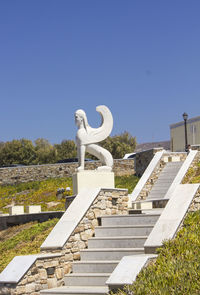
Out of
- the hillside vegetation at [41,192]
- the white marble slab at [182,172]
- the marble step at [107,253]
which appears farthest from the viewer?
the hillside vegetation at [41,192]

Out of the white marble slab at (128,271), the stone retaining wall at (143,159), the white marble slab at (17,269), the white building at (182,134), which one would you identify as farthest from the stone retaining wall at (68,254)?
the white building at (182,134)

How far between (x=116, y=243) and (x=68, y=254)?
3.38 feet

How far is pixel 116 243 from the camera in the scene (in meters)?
11.3

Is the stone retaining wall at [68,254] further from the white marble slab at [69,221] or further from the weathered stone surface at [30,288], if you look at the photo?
the white marble slab at [69,221]

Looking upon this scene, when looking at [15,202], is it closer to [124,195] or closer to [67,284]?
[124,195]

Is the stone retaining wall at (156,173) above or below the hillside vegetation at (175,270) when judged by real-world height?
above

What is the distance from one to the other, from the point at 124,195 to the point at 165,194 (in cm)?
986

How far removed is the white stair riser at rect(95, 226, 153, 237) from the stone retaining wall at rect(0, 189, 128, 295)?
0.21 metres

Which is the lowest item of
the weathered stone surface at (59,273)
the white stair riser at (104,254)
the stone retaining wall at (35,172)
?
the weathered stone surface at (59,273)

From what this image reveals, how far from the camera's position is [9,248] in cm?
1598

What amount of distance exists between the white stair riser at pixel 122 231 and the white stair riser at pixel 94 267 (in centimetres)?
119

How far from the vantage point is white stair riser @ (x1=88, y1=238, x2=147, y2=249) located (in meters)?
11.0

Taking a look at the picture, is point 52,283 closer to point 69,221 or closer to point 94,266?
point 94,266

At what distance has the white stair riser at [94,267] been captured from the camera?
1047 centimetres
